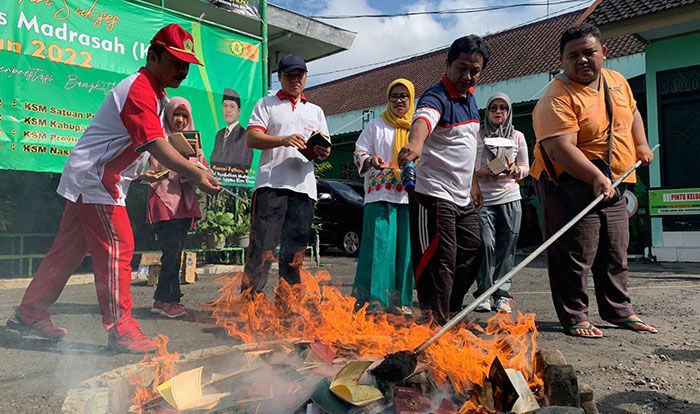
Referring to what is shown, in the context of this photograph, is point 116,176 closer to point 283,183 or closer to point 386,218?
point 283,183

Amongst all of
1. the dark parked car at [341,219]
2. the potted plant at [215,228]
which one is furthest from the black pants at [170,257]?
the dark parked car at [341,219]

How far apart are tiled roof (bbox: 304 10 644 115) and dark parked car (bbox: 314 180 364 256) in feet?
36.5

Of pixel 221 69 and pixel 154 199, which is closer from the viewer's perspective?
pixel 154 199

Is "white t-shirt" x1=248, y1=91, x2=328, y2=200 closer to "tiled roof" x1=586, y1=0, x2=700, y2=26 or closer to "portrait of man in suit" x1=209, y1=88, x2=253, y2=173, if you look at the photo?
"portrait of man in suit" x1=209, y1=88, x2=253, y2=173

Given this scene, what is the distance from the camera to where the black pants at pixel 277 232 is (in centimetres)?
424

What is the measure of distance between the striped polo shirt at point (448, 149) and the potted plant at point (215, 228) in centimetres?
536

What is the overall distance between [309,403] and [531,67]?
73.0 feet

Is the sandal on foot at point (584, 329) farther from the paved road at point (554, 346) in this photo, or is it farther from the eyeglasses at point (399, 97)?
the eyeglasses at point (399, 97)

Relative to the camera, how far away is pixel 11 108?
650cm

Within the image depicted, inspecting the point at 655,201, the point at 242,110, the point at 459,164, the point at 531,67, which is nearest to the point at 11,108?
the point at 242,110

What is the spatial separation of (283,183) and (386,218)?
931 mm

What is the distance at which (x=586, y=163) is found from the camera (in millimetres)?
3762

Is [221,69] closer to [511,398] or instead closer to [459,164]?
[459,164]

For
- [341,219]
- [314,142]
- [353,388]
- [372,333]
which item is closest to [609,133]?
[314,142]
